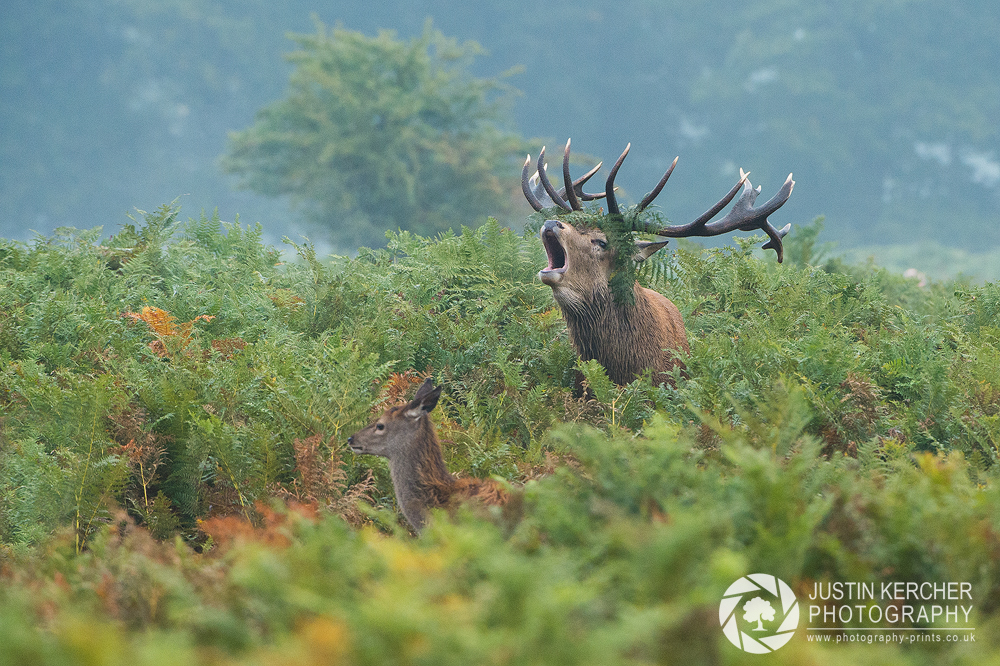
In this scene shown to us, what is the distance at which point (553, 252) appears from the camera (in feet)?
20.5

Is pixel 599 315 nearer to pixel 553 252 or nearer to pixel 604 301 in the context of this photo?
pixel 604 301

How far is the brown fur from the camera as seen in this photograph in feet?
20.3

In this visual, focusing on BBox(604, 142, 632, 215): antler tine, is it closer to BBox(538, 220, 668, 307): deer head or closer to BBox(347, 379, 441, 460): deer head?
BBox(538, 220, 668, 307): deer head

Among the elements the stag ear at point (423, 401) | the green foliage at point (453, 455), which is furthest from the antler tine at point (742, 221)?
the stag ear at point (423, 401)

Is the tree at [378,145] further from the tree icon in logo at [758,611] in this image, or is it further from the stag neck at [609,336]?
the tree icon in logo at [758,611]

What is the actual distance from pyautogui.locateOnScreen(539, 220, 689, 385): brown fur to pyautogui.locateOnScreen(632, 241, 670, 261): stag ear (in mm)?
249

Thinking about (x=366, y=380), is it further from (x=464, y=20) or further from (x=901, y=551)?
(x=464, y=20)

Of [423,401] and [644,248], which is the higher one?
[644,248]

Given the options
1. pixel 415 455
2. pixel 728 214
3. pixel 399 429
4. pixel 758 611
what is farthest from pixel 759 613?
pixel 728 214

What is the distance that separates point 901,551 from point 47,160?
59171mm

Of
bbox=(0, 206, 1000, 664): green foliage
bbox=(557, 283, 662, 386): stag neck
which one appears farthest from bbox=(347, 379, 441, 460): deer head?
bbox=(557, 283, 662, 386): stag neck

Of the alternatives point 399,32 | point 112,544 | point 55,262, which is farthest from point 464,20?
point 112,544

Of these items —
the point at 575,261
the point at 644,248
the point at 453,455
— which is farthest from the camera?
the point at 644,248

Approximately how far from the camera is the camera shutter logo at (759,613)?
7.66ft
